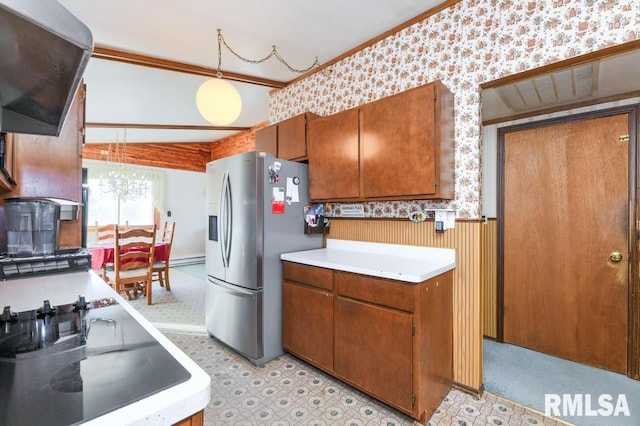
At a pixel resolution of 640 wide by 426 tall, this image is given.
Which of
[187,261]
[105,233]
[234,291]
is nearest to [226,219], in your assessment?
[234,291]

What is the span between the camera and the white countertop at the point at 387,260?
1779mm

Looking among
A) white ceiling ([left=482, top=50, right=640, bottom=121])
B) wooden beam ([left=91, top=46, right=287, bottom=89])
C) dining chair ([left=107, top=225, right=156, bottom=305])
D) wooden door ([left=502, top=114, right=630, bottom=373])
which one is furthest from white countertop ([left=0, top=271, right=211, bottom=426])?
wooden door ([left=502, top=114, right=630, bottom=373])

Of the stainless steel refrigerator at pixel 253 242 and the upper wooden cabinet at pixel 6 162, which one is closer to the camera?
the upper wooden cabinet at pixel 6 162

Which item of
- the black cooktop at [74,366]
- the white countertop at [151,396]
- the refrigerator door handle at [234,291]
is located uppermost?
the black cooktop at [74,366]

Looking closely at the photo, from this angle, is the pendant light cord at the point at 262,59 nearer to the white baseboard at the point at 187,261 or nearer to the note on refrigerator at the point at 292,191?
the note on refrigerator at the point at 292,191

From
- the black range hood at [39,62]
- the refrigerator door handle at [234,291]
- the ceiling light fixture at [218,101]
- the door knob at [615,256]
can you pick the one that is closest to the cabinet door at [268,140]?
the ceiling light fixture at [218,101]

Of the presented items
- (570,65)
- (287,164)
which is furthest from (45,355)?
(570,65)

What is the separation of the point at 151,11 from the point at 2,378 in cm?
247

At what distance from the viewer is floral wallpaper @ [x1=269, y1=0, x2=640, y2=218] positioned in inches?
65.0

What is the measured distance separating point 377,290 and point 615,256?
6.66ft

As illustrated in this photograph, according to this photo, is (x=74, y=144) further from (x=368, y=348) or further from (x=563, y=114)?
(x=563, y=114)

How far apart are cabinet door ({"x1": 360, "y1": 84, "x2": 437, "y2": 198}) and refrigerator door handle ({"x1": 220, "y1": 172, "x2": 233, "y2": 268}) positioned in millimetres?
1200

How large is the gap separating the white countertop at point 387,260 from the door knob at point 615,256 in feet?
4.55

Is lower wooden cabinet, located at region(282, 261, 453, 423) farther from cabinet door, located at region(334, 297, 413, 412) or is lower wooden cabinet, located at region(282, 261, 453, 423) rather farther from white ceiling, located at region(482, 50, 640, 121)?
white ceiling, located at region(482, 50, 640, 121)
